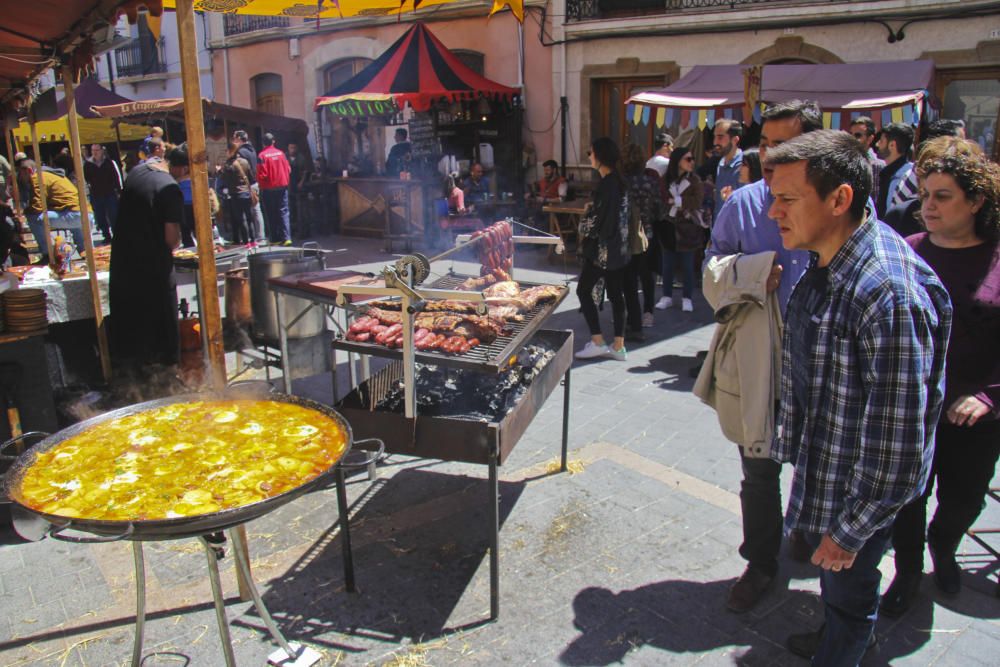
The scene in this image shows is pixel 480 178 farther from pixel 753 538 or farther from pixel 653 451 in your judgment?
A: pixel 753 538

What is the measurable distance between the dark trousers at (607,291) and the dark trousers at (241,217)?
7732 millimetres

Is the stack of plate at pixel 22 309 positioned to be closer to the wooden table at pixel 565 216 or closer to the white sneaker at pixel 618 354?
the white sneaker at pixel 618 354

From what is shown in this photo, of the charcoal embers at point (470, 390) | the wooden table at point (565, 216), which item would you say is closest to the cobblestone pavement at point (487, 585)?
the charcoal embers at point (470, 390)

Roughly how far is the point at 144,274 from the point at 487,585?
3608 mm

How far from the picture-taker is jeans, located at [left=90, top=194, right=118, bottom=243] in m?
14.8

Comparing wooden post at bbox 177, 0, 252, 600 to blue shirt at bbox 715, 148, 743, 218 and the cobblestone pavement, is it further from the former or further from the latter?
blue shirt at bbox 715, 148, 743, 218

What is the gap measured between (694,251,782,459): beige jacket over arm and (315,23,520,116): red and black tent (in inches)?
430

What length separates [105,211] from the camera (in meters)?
15.0

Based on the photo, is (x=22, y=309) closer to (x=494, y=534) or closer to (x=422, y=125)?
(x=494, y=534)

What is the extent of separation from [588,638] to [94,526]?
2.00 meters

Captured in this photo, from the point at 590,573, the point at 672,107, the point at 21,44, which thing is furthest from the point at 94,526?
the point at 672,107

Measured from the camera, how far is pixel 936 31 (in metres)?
11.2

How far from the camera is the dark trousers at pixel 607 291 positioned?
6.89m

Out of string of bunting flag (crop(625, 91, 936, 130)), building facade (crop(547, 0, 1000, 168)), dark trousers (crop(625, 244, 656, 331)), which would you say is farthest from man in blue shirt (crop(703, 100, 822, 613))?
building facade (crop(547, 0, 1000, 168))
